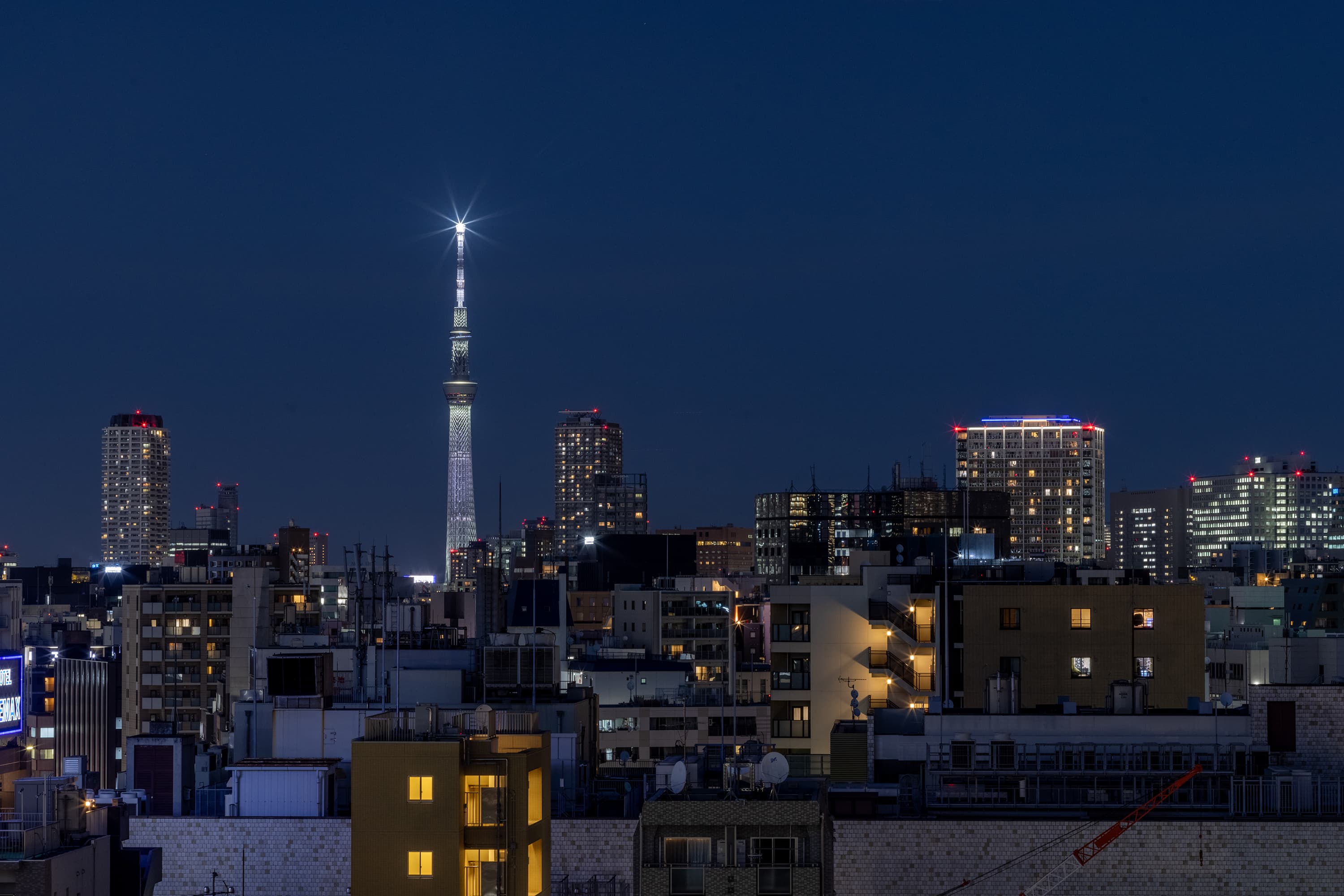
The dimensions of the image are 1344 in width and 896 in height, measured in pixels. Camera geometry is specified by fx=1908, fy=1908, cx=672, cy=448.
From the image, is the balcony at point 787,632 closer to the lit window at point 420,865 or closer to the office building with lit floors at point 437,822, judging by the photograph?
the office building with lit floors at point 437,822

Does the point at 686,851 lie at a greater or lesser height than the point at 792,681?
lesser

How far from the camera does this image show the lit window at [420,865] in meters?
30.2

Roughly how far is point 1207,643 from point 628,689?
22.9 m

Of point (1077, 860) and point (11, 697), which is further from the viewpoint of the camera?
point (11, 697)

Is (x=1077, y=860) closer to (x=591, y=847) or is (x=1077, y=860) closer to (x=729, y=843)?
(x=729, y=843)

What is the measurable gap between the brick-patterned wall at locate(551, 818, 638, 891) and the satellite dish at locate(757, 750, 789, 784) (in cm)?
301

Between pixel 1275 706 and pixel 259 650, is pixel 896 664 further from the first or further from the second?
pixel 1275 706

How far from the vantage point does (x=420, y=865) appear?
30219mm

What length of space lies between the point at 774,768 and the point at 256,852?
9.15 meters

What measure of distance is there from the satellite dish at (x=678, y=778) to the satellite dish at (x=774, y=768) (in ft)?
3.98

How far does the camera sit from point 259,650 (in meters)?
60.2

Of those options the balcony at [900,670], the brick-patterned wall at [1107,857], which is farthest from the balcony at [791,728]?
the brick-patterned wall at [1107,857]

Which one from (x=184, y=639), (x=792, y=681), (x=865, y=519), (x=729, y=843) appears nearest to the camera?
(x=729, y=843)

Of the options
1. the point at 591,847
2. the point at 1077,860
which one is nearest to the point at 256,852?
the point at 591,847
